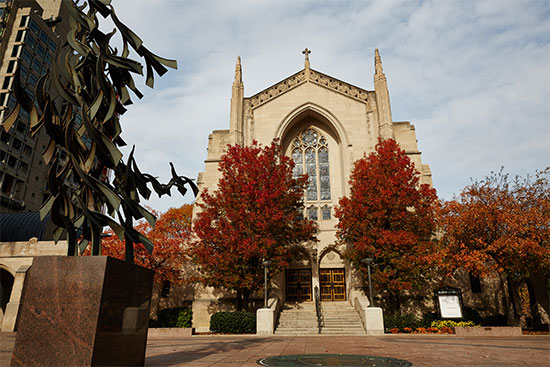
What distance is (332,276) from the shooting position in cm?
2378

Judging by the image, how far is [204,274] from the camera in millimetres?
21000

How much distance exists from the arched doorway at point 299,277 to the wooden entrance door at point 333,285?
947 millimetres

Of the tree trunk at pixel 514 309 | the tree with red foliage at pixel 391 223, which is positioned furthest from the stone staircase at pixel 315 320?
the tree trunk at pixel 514 309

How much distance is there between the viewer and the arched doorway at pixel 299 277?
2350 cm

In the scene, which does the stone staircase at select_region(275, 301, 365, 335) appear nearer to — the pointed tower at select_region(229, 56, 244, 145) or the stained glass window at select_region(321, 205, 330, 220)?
the stained glass window at select_region(321, 205, 330, 220)

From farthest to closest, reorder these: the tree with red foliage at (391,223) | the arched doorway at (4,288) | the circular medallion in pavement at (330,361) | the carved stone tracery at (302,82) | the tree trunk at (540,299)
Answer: the carved stone tracery at (302,82), the arched doorway at (4,288), the tree trunk at (540,299), the tree with red foliage at (391,223), the circular medallion in pavement at (330,361)

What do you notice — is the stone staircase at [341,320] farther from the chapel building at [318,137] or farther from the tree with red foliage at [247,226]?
the tree with red foliage at [247,226]

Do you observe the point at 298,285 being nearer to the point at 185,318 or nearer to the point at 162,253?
the point at 185,318

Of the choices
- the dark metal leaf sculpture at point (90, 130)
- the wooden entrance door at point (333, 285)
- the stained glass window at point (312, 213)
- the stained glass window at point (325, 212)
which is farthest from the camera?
the stained glass window at point (312, 213)

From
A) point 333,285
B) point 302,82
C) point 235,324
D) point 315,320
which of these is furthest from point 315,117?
point 235,324

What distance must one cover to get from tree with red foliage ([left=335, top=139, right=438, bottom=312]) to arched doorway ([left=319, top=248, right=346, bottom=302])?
368 centimetres

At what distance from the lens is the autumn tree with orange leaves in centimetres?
1656

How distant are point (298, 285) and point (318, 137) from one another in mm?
11837

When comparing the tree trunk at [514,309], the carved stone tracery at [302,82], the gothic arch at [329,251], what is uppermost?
the carved stone tracery at [302,82]
